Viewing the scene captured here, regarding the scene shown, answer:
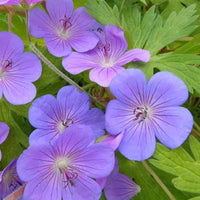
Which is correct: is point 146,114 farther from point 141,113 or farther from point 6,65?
point 6,65

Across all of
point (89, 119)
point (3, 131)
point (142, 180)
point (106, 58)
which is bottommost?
point (142, 180)

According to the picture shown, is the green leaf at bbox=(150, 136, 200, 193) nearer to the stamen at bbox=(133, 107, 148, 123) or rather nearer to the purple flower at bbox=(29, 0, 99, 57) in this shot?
the stamen at bbox=(133, 107, 148, 123)

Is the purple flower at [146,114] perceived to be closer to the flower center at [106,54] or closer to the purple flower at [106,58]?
the purple flower at [106,58]

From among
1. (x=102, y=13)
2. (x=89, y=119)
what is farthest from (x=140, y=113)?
(x=102, y=13)

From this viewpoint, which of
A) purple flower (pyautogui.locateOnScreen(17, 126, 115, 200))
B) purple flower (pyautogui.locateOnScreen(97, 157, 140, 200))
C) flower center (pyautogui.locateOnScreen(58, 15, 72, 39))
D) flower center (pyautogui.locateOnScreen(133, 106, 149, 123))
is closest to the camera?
Result: purple flower (pyautogui.locateOnScreen(17, 126, 115, 200))

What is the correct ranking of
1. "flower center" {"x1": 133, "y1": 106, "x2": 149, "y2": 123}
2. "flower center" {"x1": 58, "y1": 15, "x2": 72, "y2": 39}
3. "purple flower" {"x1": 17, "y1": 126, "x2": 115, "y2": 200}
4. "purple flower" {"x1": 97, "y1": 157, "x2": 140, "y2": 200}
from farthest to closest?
"flower center" {"x1": 58, "y1": 15, "x2": 72, "y2": 39}
"purple flower" {"x1": 97, "y1": 157, "x2": 140, "y2": 200}
"flower center" {"x1": 133, "y1": 106, "x2": 149, "y2": 123}
"purple flower" {"x1": 17, "y1": 126, "x2": 115, "y2": 200}

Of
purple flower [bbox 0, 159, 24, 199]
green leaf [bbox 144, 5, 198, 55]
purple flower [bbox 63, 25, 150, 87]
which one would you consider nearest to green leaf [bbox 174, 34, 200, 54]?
green leaf [bbox 144, 5, 198, 55]

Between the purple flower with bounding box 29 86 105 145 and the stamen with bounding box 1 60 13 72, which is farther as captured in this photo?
the stamen with bounding box 1 60 13 72

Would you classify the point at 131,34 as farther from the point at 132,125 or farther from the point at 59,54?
the point at 132,125

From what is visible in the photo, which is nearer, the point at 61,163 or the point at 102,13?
the point at 61,163
